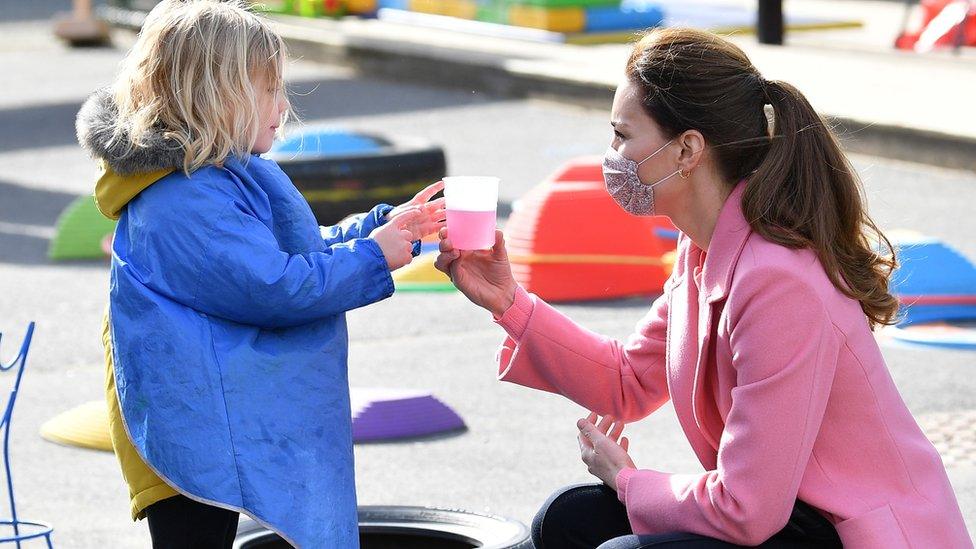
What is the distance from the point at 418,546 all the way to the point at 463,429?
5.72ft

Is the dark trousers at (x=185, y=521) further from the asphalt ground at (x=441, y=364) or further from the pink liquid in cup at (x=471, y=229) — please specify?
the asphalt ground at (x=441, y=364)

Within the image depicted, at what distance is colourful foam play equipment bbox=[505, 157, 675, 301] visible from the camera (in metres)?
7.48

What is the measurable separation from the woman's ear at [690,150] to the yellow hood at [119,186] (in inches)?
38.4

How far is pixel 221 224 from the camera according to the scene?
9.96 feet

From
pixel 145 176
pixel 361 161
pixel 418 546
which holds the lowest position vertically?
pixel 361 161

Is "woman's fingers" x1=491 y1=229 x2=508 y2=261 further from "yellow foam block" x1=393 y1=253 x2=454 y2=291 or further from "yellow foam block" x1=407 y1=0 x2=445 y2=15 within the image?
"yellow foam block" x1=407 y1=0 x2=445 y2=15

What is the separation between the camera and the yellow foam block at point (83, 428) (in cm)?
534

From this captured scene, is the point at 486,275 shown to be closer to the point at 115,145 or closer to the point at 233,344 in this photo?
the point at 233,344

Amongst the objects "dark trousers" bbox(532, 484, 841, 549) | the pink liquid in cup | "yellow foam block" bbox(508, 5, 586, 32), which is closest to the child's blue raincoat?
the pink liquid in cup

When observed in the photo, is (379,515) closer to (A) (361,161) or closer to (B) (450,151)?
(A) (361,161)

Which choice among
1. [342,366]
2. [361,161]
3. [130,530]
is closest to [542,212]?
[361,161]

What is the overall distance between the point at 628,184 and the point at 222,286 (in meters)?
0.81

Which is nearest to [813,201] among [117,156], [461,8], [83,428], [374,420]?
[117,156]

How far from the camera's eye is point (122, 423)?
3217mm
